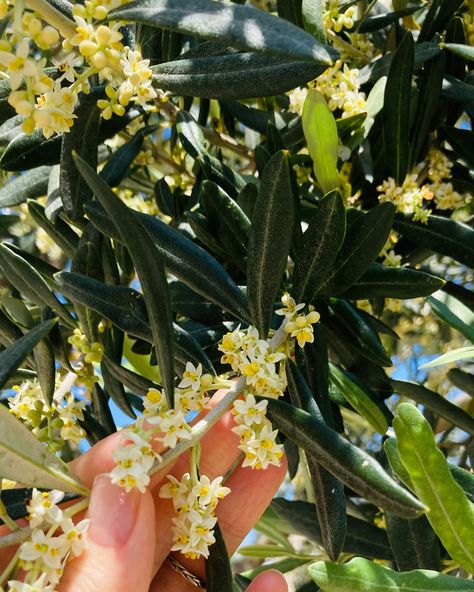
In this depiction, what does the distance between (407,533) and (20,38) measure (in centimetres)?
94

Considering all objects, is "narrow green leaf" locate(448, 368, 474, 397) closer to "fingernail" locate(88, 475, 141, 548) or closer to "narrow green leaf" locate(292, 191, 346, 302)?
"narrow green leaf" locate(292, 191, 346, 302)

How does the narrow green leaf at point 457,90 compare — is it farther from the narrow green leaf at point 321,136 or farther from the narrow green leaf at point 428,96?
the narrow green leaf at point 321,136

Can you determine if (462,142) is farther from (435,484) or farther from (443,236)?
(435,484)

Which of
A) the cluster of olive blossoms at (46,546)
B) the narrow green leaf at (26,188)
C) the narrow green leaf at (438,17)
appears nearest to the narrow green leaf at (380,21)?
the narrow green leaf at (438,17)

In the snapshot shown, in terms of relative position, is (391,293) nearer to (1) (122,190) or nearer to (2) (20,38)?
(2) (20,38)

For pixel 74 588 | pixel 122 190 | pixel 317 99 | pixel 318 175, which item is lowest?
pixel 122 190

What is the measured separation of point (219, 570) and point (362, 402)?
0.34 metres

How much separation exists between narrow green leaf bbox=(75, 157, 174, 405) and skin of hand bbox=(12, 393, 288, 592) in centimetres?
14

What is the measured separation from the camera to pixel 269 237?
95 centimetres

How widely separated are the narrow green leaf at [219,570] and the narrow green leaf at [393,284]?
0.43m

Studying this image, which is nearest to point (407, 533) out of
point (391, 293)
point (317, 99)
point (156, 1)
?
point (391, 293)

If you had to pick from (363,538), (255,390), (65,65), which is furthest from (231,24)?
(363,538)

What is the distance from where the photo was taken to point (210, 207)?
1147 millimetres

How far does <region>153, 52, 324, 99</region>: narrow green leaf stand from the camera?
95cm
